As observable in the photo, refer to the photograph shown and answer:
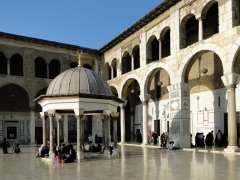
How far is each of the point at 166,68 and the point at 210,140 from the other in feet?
14.2

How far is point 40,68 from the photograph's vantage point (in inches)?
870

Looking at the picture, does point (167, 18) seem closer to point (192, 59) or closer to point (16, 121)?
point (192, 59)

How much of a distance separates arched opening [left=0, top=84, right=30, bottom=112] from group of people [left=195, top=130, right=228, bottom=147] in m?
12.9

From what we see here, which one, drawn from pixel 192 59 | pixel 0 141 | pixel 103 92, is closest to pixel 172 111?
pixel 192 59

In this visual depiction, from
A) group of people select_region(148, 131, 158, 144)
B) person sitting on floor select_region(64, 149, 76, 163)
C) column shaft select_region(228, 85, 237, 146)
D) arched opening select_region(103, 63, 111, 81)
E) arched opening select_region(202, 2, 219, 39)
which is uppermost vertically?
arched opening select_region(202, 2, 219, 39)

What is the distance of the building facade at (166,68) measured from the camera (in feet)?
41.0

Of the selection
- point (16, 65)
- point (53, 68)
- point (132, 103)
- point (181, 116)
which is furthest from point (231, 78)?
point (16, 65)

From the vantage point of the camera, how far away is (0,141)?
2069cm

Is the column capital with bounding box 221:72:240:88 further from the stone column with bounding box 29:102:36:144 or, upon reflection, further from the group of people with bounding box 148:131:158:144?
the stone column with bounding box 29:102:36:144

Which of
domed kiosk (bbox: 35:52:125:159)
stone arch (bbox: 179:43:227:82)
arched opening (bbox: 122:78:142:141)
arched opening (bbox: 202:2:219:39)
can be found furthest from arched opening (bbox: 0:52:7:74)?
arched opening (bbox: 202:2:219:39)

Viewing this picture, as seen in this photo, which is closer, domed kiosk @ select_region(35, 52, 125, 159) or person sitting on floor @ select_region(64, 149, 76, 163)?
person sitting on floor @ select_region(64, 149, 76, 163)

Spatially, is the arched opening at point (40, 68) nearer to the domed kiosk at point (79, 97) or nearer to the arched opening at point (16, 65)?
the arched opening at point (16, 65)

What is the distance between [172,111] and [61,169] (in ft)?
26.5

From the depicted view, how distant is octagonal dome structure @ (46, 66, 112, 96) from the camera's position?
1027cm
